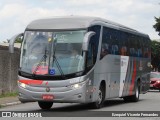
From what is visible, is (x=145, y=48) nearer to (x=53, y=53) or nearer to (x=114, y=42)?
(x=114, y=42)

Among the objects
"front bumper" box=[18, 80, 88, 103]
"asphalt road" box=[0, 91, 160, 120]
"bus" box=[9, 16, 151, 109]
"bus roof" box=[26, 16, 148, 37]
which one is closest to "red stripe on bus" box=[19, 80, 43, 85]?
"bus" box=[9, 16, 151, 109]

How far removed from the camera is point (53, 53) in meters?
18.3

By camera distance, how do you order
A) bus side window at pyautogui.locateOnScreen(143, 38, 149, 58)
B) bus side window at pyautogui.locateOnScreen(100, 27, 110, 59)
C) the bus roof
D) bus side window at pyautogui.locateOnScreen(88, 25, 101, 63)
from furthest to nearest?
bus side window at pyautogui.locateOnScreen(143, 38, 149, 58)
bus side window at pyautogui.locateOnScreen(100, 27, 110, 59)
bus side window at pyautogui.locateOnScreen(88, 25, 101, 63)
the bus roof

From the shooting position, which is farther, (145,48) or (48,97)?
(145,48)

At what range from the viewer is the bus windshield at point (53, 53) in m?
18.1

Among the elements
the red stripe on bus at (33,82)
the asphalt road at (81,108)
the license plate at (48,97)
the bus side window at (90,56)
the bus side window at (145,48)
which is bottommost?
the asphalt road at (81,108)

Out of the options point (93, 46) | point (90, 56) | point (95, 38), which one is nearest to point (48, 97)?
point (90, 56)

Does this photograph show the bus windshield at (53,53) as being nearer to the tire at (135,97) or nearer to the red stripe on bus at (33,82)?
the red stripe on bus at (33,82)

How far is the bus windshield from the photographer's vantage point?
18.1 m

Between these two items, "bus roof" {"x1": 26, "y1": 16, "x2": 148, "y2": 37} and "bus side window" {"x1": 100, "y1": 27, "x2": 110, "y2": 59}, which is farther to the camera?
"bus side window" {"x1": 100, "y1": 27, "x2": 110, "y2": 59}

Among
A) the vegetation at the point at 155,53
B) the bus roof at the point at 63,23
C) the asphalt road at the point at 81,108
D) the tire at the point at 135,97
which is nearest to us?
the asphalt road at the point at 81,108

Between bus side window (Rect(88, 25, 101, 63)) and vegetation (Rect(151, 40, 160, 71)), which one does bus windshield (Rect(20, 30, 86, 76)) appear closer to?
bus side window (Rect(88, 25, 101, 63))

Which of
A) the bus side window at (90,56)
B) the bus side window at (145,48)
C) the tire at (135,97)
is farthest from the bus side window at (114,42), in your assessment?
the bus side window at (145,48)

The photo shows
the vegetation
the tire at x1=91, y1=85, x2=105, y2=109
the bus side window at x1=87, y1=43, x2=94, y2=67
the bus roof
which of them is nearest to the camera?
the bus side window at x1=87, y1=43, x2=94, y2=67
